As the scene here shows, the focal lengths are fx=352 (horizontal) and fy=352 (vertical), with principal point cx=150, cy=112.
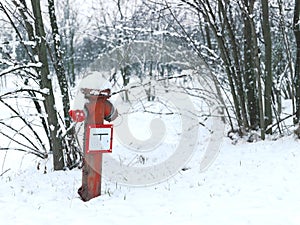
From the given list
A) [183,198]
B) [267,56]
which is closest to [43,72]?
[183,198]

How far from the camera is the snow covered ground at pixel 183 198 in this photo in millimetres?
3236

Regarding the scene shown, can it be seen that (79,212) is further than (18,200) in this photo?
No

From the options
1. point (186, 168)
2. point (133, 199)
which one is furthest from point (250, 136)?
point (133, 199)

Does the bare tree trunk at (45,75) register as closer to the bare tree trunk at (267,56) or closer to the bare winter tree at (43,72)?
the bare winter tree at (43,72)

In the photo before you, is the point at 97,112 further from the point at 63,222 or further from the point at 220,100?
the point at 220,100

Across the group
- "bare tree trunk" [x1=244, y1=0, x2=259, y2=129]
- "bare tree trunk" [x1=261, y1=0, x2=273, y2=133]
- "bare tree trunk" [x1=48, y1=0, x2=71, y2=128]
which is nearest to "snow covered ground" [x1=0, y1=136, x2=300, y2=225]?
"bare tree trunk" [x1=48, y1=0, x2=71, y2=128]

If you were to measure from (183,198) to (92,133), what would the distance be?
1.22 m

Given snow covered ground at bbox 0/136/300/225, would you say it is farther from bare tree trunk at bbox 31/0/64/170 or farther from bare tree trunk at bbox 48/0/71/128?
bare tree trunk at bbox 48/0/71/128

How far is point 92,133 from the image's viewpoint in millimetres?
3865

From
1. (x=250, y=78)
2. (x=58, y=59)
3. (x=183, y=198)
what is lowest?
(x=183, y=198)

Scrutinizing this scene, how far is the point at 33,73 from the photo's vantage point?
5.70 metres

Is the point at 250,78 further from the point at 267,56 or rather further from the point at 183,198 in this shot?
the point at 183,198

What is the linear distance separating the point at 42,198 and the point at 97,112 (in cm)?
115

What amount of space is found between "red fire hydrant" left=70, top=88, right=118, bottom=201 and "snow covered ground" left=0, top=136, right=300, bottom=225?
5.9 inches
